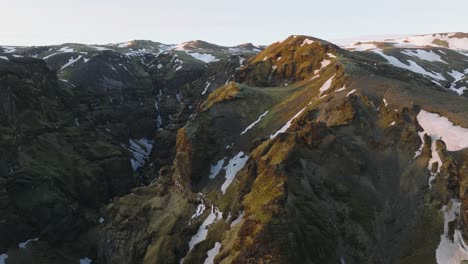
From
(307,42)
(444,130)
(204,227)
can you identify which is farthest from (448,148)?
(307,42)

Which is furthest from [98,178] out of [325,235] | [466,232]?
[466,232]

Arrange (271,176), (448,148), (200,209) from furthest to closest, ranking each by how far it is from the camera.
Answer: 1. (200,209)
2. (448,148)
3. (271,176)

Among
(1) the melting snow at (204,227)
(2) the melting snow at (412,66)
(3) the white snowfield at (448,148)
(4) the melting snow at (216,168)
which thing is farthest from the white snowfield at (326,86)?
(2) the melting snow at (412,66)

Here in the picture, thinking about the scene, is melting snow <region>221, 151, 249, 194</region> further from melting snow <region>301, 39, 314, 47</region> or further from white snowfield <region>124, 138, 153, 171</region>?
white snowfield <region>124, 138, 153, 171</region>

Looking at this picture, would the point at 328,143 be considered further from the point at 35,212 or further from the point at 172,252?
the point at 35,212

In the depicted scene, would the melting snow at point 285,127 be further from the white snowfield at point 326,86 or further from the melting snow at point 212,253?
the melting snow at point 212,253

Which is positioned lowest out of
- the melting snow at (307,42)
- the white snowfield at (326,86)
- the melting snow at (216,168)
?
the melting snow at (216,168)

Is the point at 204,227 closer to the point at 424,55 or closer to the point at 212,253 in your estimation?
the point at 212,253

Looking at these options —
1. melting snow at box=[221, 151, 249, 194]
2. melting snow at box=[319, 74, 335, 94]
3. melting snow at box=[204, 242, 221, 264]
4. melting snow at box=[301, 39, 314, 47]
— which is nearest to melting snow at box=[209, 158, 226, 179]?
melting snow at box=[221, 151, 249, 194]
